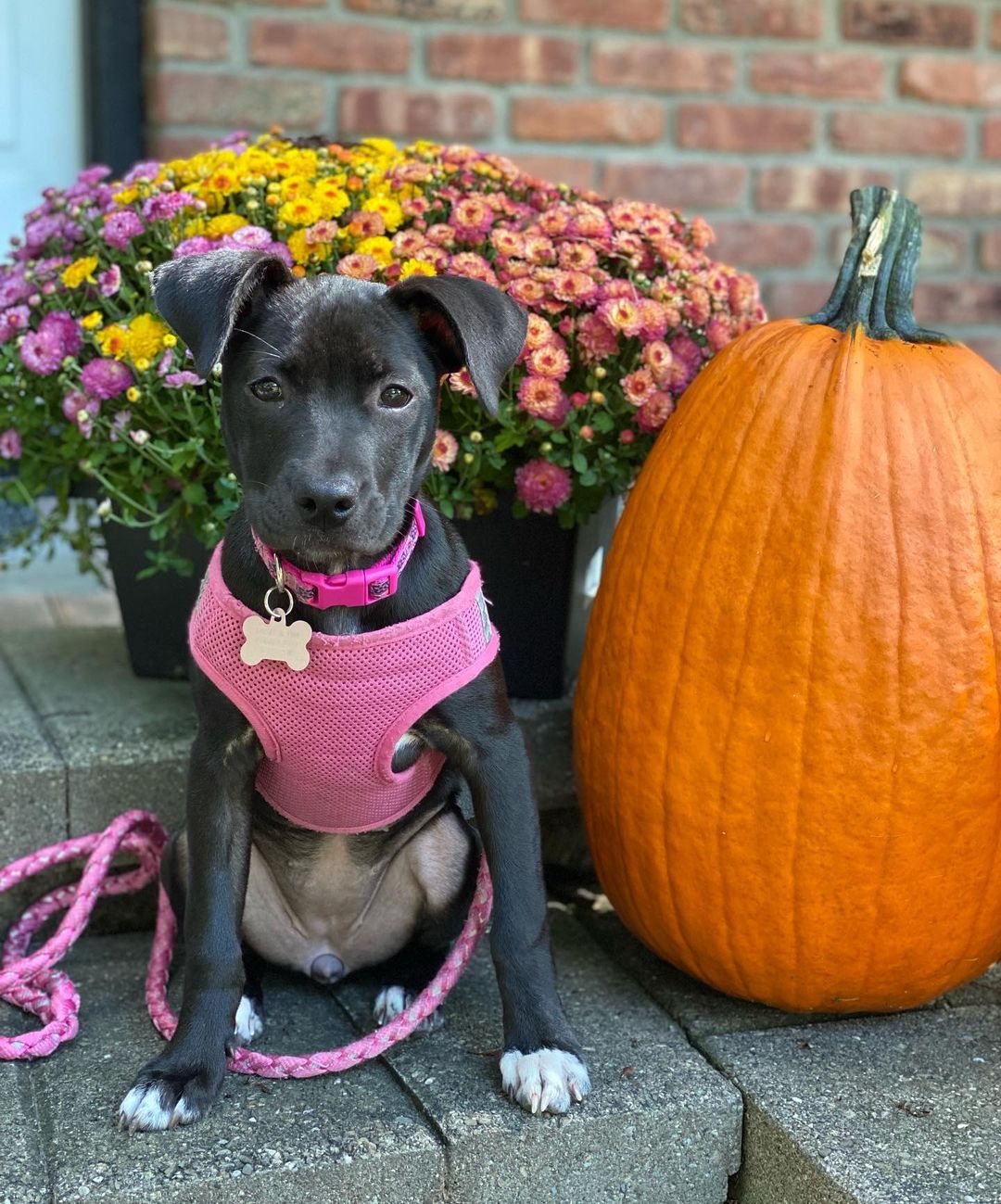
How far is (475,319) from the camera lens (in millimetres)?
2119

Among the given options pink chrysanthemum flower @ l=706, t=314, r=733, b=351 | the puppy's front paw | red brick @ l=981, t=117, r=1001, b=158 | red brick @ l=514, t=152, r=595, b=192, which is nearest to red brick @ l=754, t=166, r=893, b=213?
red brick @ l=981, t=117, r=1001, b=158

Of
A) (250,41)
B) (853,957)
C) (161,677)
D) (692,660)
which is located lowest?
(853,957)

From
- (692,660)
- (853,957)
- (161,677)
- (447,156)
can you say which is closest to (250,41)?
(447,156)

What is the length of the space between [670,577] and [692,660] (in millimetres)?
151

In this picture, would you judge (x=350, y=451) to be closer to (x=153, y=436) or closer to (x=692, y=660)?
(x=692, y=660)

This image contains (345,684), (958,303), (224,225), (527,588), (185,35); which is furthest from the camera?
(958,303)

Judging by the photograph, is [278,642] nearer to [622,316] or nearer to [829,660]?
[829,660]

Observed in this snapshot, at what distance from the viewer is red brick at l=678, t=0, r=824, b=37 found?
4.56 meters

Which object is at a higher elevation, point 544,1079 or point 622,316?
point 622,316

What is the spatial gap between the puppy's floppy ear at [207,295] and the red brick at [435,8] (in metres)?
2.46

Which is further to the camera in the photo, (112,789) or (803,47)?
(803,47)

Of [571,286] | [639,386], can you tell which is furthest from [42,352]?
[639,386]

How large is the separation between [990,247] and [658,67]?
4.49ft

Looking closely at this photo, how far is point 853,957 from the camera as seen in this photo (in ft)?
7.82
